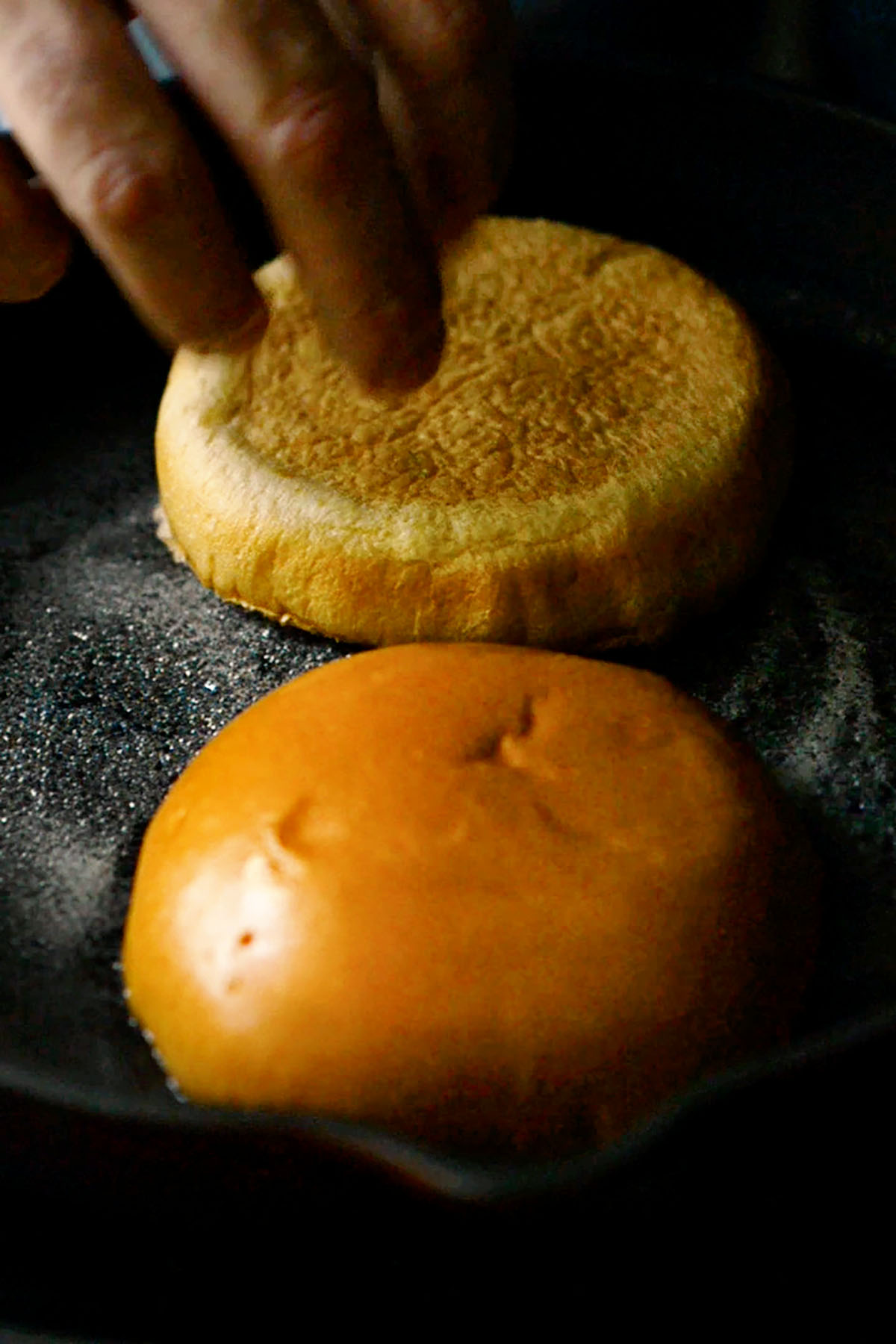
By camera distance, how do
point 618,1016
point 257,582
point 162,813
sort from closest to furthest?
point 618,1016 → point 162,813 → point 257,582

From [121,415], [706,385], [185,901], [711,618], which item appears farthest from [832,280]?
[185,901]

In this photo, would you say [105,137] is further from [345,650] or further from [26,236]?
[345,650]

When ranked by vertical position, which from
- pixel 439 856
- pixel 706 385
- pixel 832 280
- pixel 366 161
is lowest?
pixel 832 280

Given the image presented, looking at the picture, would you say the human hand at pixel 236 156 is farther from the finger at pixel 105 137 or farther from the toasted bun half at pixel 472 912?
the toasted bun half at pixel 472 912

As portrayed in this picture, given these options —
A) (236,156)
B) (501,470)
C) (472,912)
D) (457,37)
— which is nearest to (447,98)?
(457,37)

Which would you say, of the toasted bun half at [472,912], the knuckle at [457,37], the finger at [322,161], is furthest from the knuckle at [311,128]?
the toasted bun half at [472,912]

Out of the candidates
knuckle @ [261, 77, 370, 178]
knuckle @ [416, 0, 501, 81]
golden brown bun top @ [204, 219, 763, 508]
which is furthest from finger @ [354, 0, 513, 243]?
Result: golden brown bun top @ [204, 219, 763, 508]

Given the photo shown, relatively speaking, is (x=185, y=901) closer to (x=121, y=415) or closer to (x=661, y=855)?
(x=661, y=855)
